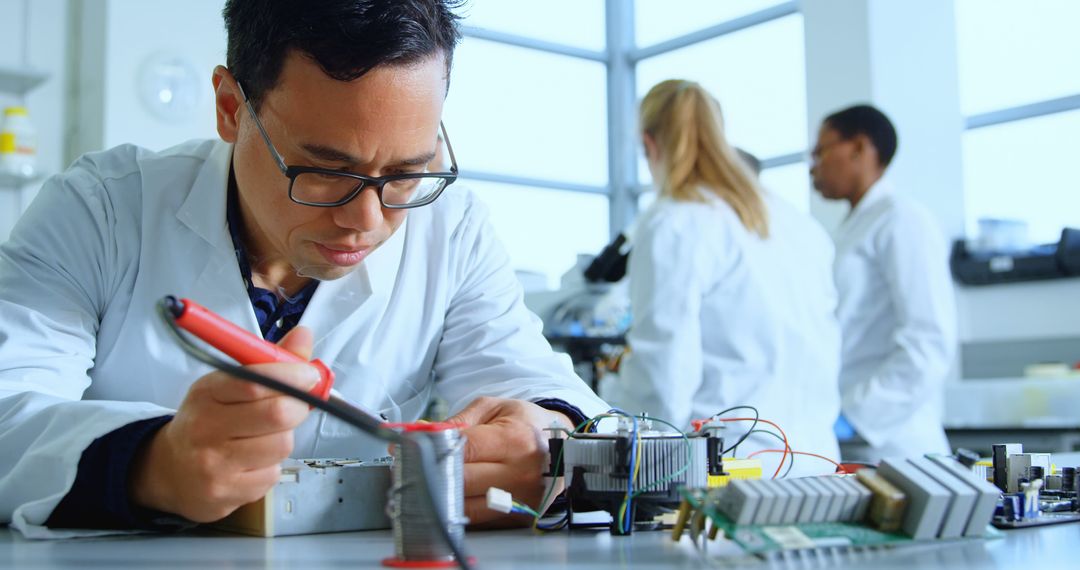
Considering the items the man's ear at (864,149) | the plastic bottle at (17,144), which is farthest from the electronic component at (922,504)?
the plastic bottle at (17,144)

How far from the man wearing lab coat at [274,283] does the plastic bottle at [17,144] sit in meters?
2.47

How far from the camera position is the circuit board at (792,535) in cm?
64

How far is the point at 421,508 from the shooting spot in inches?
25.0

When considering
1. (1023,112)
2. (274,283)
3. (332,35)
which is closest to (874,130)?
(1023,112)

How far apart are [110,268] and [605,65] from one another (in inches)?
222

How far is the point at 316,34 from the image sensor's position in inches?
42.6

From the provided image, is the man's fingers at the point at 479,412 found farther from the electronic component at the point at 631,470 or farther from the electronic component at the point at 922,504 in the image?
the electronic component at the point at 922,504

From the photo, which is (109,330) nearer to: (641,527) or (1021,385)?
(641,527)

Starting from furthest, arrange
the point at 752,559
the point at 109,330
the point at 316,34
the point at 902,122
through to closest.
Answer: the point at 902,122 → the point at 109,330 → the point at 316,34 → the point at 752,559

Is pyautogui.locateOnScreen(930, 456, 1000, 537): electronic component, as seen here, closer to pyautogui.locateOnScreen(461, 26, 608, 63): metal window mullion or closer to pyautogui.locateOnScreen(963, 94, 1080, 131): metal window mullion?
pyautogui.locateOnScreen(963, 94, 1080, 131): metal window mullion

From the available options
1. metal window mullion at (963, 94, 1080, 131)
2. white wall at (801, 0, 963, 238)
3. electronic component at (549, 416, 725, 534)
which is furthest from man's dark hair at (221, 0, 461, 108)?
metal window mullion at (963, 94, 1080, 131)

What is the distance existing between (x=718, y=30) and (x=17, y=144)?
3.79 m

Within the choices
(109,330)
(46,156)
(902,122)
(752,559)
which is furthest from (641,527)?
(902,122)

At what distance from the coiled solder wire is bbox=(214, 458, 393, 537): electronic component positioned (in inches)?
7.5
